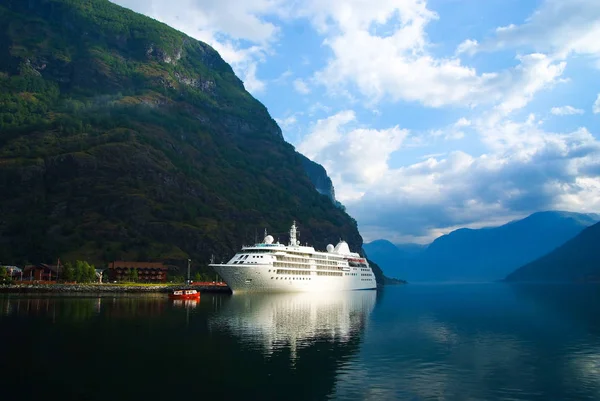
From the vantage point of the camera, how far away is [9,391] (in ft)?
124

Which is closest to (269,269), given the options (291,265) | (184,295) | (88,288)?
(291,265)

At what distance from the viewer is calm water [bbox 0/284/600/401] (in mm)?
40219

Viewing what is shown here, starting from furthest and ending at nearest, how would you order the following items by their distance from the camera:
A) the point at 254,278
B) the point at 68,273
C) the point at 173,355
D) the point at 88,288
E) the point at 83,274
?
the point at 83,274 → the point at 68,273 → the point at 88,288 → the point at 254,278 → the point at 173,355

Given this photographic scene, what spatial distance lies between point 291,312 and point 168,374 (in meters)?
58.3

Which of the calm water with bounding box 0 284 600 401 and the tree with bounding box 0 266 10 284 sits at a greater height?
the tree with bounding box 0 266 10 284

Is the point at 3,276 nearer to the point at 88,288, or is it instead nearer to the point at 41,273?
the point at 41,273

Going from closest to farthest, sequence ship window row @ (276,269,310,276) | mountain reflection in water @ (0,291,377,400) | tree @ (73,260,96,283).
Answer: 1. mountain reflection in water @ (0,291,377,400)
2. ship window row @ (276,269,310,276)
3. tree @ (73,260,96,283)

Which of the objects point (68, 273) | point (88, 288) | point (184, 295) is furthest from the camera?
point (68, 273)

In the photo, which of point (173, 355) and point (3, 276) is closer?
point (173, 355)

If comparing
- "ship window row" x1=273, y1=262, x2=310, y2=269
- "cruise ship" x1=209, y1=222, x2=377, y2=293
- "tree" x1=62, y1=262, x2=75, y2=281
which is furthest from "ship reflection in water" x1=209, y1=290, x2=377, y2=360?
"tree" x1=62, y1=262, x2=75, y2=281

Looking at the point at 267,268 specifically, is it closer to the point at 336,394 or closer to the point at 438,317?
the point at 438,317

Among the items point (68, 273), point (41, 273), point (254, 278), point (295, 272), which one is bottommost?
point (254, 278)

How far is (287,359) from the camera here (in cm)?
5244

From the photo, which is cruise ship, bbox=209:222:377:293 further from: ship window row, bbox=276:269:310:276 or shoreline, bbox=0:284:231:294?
shoreline, bbox=0:284:231:294
